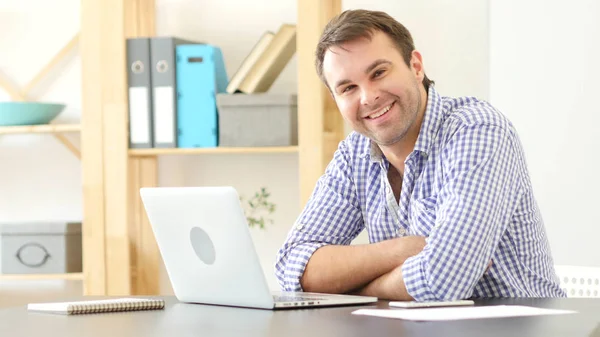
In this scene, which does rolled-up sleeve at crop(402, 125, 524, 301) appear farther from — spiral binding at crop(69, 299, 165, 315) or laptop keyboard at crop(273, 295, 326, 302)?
spiral binding at crop(69, 299, 165, 315)

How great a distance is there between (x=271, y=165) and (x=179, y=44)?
563 millimetres

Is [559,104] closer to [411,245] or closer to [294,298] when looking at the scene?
[411,245]

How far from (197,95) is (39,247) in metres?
0.76

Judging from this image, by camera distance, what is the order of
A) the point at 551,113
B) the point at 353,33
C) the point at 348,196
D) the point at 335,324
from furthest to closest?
1. the point at 551,113
2. the point at 348,196
3. the point at 353,33
4. the point at 335,324

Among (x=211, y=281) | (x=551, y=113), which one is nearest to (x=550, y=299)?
(x=211, y=281)

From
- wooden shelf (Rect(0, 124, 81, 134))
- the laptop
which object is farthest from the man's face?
wooden shelf (Rect(0, 124, 81, 134))

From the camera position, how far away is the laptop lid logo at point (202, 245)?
1591 millimetres

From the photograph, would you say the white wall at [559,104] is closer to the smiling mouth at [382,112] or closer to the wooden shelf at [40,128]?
the smiling mouth at [382,112]

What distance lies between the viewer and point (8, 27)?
351cm

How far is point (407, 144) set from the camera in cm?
194

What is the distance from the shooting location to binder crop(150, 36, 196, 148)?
9.79 ft

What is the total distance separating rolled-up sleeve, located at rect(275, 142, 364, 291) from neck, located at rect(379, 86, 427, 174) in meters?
0.12

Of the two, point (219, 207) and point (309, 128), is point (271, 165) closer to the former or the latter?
point (309, 128)

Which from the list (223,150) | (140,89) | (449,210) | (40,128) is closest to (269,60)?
(223,150)
